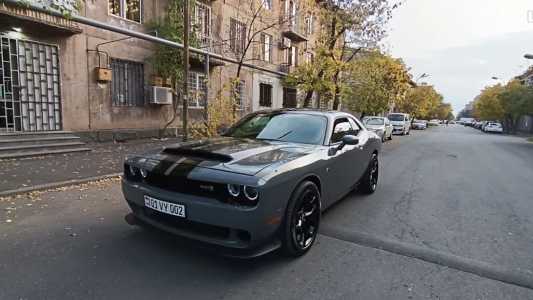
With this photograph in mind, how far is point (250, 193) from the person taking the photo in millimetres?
2758

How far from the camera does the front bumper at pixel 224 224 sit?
2717 mm

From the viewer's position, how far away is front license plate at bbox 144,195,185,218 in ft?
9.58

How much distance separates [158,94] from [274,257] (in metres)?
10.5

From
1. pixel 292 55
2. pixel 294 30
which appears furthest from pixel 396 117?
pixel 294 30

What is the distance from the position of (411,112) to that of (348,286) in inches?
1988

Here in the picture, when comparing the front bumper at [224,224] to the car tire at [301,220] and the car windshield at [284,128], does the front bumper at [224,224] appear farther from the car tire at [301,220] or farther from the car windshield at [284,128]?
the car windshield at [284,128]

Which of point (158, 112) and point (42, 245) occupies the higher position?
point (158, 112)

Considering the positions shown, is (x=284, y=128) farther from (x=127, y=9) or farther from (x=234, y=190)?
(x=127, y=9)

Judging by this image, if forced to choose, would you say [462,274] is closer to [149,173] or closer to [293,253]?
[293,253]

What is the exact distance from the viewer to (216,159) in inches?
124

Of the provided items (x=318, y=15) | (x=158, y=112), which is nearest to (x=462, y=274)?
(x=158, y=112)

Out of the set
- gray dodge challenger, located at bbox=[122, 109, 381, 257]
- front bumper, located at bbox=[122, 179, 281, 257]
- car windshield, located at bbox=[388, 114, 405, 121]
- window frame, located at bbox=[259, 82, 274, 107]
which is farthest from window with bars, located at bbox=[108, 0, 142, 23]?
car windshield, located at bbox=[388, 114, 405, 121]

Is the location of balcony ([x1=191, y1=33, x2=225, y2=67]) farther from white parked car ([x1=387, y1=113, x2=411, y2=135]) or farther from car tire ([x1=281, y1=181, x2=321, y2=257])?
white parked car ([x1=387, y1=113, x2=411, y2=135])

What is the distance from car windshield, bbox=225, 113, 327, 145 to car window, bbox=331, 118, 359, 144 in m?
0.20
